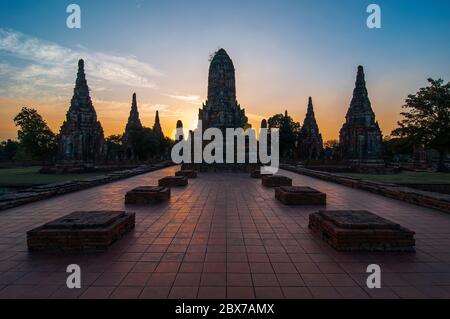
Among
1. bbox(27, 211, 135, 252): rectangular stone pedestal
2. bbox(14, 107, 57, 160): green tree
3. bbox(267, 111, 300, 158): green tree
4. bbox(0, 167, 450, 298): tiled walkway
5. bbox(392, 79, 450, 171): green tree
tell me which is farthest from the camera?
bbox(267, 111, 300, 158): green tree

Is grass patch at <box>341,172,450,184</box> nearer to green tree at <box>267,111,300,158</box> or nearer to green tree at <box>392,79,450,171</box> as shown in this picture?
green tree at <box>392,79,450,171</box>

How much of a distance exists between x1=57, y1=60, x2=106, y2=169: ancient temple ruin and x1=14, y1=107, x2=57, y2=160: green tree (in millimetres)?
13090

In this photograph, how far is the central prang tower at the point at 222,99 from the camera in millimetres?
34000

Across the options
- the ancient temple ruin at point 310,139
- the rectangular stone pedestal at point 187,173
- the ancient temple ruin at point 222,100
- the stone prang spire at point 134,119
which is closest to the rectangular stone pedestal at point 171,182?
the rectangular stone pedestal at point 187,173

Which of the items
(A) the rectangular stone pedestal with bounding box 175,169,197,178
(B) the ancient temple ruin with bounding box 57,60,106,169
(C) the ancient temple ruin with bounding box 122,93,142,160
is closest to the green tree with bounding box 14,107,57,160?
(C) the ancient temple ruin with bounding box 122,93,142,160

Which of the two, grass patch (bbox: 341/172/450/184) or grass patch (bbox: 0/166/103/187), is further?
grass patch (bbox: 341/172/450/184)

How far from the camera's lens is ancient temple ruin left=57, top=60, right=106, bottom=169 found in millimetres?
28938

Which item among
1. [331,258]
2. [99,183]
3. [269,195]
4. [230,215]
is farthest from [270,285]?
[99,183]

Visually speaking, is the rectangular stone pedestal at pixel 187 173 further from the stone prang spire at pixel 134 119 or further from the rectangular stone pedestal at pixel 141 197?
the stone prang spire at pixel 134 119

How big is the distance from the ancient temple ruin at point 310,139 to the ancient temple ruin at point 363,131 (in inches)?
444

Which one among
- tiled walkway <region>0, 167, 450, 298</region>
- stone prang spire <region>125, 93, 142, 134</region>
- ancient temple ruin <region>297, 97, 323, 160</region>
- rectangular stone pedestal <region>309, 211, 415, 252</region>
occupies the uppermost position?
stone prang spire <region>125, 93, 142, 134</region>

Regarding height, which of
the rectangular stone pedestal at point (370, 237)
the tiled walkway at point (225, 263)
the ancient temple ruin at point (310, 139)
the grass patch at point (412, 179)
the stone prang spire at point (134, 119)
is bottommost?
the grass patch at point (412, 179)

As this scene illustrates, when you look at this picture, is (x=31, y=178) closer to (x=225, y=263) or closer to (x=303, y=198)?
(x=303, y=198)

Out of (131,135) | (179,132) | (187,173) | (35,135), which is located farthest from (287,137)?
(35,135)
